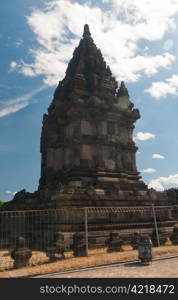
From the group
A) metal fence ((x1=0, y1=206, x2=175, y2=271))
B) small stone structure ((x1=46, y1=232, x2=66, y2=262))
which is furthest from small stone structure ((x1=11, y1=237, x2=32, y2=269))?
small stone structure ((x1=46, y1=232, x2=66, y2=262))

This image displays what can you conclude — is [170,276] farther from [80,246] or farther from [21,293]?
[80,246]

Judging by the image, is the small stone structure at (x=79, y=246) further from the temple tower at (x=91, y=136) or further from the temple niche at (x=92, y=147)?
the temple tower at (x=91, y=136)

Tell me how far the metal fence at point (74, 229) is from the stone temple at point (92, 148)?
65cm

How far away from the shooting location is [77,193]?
13688 millimetres

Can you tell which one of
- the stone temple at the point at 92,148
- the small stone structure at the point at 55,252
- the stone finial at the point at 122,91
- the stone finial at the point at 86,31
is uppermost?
the stone finial at the point at 86,31

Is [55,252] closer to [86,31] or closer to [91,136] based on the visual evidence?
[91,136]

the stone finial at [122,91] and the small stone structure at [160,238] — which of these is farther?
the stone finial at [122,91]

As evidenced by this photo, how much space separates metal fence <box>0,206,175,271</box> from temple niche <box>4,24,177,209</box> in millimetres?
763

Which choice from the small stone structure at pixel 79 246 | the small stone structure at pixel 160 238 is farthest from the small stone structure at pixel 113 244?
the small stone structure at pixel 160 238

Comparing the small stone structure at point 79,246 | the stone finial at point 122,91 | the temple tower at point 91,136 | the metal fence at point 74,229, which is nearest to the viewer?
the small stone structure at point 79,246

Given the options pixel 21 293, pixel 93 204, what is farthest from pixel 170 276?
pixel 93 204

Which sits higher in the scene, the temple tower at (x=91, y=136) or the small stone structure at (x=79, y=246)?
the temple tower at (x=91, y=136)

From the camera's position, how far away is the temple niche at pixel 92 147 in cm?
1516

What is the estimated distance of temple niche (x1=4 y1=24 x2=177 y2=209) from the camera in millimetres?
15164
